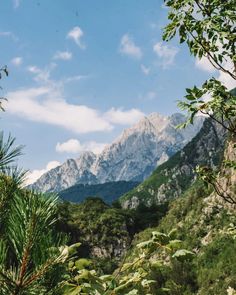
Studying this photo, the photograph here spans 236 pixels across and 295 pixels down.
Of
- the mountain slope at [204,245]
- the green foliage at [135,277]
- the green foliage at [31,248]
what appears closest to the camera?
the green foliage at [31,248]

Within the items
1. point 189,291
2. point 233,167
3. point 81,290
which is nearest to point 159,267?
point 81,290

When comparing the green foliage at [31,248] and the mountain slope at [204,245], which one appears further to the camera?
the mountain slope at [204,245]

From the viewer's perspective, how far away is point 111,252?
7032 inches

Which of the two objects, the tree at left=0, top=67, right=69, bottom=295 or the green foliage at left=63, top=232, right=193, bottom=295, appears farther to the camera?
the green foliage at left=63, top=232, right=193, bottom=295

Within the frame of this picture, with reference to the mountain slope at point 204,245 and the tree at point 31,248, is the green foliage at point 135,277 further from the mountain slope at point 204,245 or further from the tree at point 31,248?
the mountain slope at point 204,245

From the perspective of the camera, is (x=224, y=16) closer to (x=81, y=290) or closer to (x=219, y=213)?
(x=81, y=290)

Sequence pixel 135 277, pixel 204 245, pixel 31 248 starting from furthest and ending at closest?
pixel 204 245, pixel 135 277, pixel 31 248

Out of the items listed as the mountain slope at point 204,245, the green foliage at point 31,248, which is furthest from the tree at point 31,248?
the mountain slope at point 204,245

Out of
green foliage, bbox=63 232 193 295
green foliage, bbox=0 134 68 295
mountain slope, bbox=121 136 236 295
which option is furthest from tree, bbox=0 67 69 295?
mountain slope, bbox=121 136 236 295

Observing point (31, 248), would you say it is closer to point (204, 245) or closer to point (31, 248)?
point (31, 248)

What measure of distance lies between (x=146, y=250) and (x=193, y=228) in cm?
17967

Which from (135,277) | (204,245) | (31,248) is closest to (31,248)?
(31,248)

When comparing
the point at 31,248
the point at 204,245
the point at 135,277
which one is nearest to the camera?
the point at 31,248

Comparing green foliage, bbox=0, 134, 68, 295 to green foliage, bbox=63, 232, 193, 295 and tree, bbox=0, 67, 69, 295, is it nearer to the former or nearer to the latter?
tree, bbox=0, 67, 69, 295
